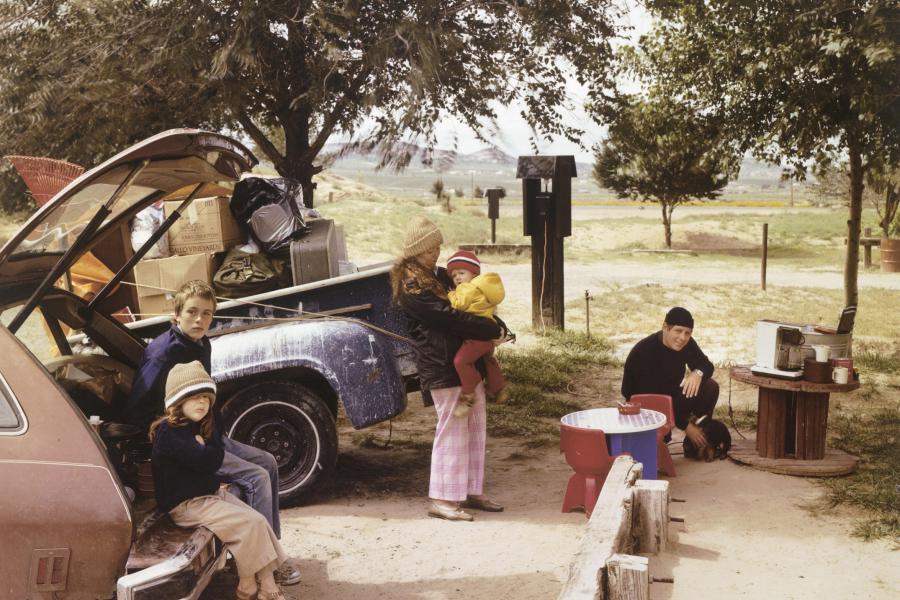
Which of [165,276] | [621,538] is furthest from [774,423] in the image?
[165,276]

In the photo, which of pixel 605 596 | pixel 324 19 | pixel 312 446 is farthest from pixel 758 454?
pixel 324 19

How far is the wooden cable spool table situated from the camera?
6941mm

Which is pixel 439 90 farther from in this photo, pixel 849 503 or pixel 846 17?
pixel 849 503

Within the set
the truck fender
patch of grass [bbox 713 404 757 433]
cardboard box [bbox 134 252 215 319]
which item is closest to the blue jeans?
the truck fender

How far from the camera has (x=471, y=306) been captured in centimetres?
589

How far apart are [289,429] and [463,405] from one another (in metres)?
1.12

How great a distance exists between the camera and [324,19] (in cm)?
903

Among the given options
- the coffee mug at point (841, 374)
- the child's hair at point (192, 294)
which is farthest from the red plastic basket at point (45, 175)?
the coffee mug at point (841, 374)

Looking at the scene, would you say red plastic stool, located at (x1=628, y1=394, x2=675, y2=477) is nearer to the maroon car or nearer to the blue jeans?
the blue jeans

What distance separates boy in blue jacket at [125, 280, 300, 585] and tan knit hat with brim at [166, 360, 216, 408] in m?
0.41

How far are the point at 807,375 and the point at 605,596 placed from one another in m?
3.69

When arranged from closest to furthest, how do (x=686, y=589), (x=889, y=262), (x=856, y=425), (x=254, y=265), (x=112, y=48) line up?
1. (x=686, y=589)
2. (x=254, y=265)
3. (x=856, y=425)
4. (x=112, y=48)
5. (x=889, y=262)

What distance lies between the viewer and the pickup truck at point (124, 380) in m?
3.39

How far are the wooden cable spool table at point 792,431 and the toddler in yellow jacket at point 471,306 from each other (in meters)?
2.21
